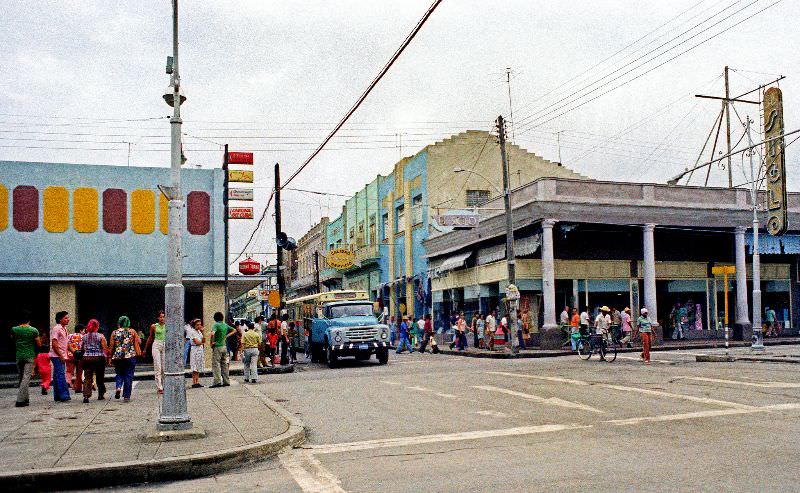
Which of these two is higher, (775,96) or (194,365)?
(775,96)

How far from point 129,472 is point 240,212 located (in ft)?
61.0

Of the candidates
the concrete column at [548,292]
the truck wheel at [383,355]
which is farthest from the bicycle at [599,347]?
the truck wheel at [383,355]

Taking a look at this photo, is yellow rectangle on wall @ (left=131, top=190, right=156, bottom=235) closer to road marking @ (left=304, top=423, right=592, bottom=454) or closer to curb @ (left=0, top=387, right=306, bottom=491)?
road marking @ (left=304, top=423, right=592, bottom=454)

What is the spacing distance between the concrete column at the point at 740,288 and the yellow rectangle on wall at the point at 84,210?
1115 inches

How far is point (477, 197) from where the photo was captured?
45.1 m

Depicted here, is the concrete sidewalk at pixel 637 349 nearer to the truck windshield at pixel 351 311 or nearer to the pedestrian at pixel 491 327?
the pedestrian at pixel 491 327

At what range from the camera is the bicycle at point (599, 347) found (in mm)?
24703

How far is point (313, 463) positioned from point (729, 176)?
40149 millimetres

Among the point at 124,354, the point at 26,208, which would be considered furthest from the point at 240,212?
the point at 124,354

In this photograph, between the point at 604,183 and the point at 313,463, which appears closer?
the point at 313,463

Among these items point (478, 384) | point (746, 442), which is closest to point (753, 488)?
point (746, 442)

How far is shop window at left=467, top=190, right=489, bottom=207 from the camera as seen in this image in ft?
147

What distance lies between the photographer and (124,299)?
2945 centimetres

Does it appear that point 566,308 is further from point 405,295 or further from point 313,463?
point 313,463
